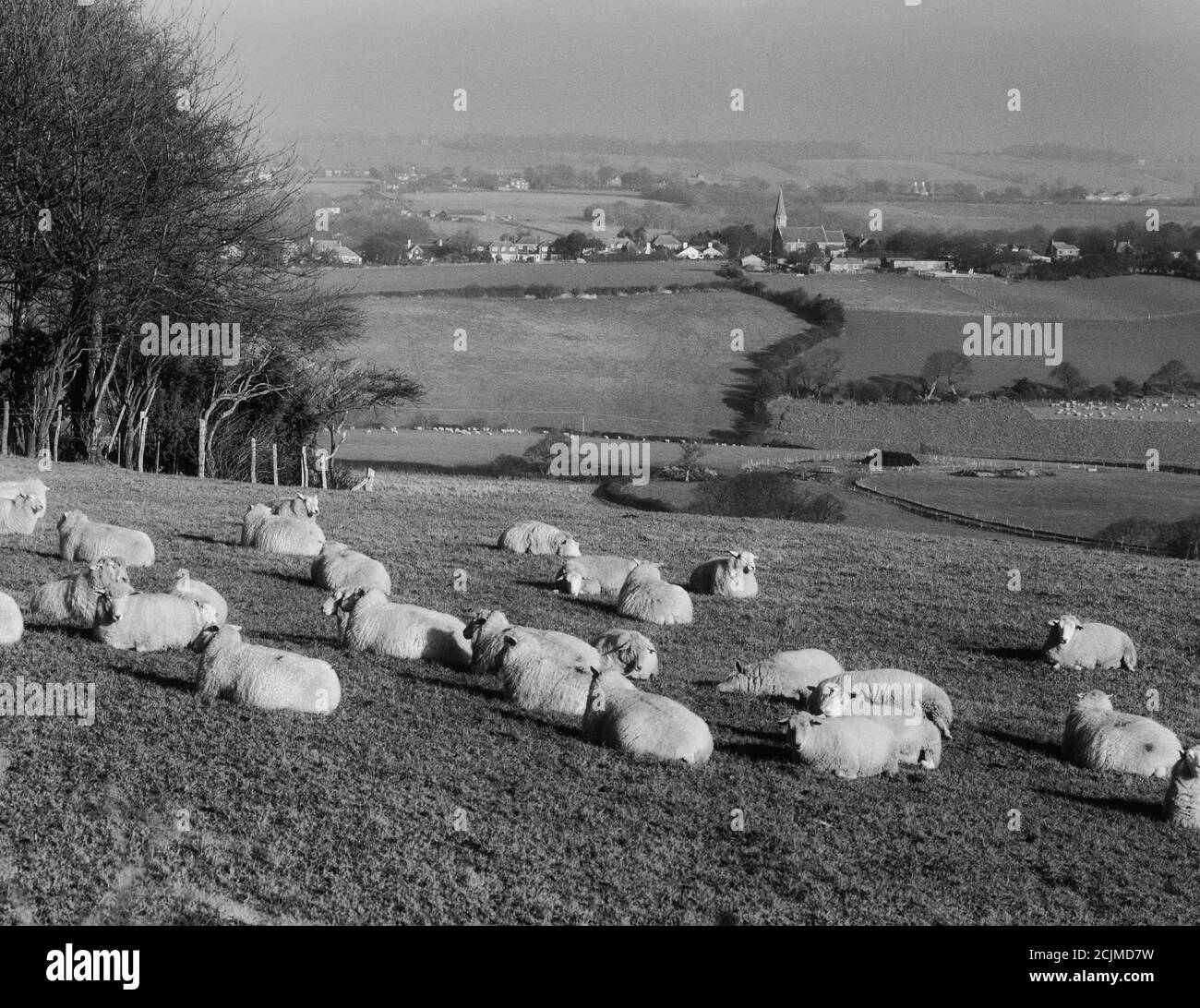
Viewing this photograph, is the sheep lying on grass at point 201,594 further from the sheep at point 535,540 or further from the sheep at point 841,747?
the sheep at point 535,540

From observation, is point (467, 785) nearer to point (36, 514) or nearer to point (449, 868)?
point (449, 868)

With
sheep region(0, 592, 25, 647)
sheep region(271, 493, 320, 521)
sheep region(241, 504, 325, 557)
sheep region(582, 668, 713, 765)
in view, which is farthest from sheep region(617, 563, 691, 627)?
sheep region(0, 592, 25, 647)

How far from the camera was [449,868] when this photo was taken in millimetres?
9758

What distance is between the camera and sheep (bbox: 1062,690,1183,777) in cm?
1337

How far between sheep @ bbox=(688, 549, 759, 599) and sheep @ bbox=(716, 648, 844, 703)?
5015 millimetres

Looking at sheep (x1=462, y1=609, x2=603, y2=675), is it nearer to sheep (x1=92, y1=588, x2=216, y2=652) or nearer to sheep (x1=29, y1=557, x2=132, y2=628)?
sheep (x1=92, y1=588, x2=216, y2=652)

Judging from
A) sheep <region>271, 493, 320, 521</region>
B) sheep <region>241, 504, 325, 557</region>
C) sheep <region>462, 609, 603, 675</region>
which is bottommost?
sheep <region>462, 609, 603, 675</region>

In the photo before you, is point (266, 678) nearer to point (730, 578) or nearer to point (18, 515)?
point (730, 578)

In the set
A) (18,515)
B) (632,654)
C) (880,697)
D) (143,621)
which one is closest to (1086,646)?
(880,697)

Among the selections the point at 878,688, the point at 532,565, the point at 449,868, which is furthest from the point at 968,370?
the point at 449,868

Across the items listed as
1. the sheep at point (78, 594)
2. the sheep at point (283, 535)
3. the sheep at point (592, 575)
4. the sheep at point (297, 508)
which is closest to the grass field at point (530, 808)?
the sheep at point (78, 594)

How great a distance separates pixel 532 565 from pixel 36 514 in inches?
291

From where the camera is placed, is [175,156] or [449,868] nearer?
[449,868]

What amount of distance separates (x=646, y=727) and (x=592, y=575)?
798cm
